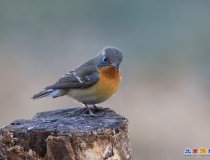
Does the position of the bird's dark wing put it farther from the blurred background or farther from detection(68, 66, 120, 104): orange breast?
the blurred background

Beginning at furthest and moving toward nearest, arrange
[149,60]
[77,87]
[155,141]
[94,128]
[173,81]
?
[149,60], [173,81], [155,141], [77,87], [94,128]

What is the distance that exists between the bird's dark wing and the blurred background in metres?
3.14

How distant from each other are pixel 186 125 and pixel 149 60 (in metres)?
4.18

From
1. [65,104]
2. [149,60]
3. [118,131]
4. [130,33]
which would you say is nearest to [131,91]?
[65,104]

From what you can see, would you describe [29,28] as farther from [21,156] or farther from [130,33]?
[21,156]

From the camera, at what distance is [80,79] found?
9539 mm

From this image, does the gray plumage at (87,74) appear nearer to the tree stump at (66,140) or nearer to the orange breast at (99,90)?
the orange breast at (99,90)

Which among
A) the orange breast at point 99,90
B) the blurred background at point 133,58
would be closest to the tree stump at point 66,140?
the orange breast at point 99,90

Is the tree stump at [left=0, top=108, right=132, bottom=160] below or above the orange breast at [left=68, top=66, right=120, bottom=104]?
below

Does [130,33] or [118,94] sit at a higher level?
[130,33]

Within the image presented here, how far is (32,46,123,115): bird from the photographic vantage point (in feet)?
30.9

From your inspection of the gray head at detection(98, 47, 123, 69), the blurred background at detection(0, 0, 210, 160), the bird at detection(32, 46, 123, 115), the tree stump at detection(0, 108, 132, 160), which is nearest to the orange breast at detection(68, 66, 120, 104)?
the bird at detection(32, 46, 123, 115)

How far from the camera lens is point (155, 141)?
42.4ft

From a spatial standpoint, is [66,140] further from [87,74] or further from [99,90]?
[87,74]
